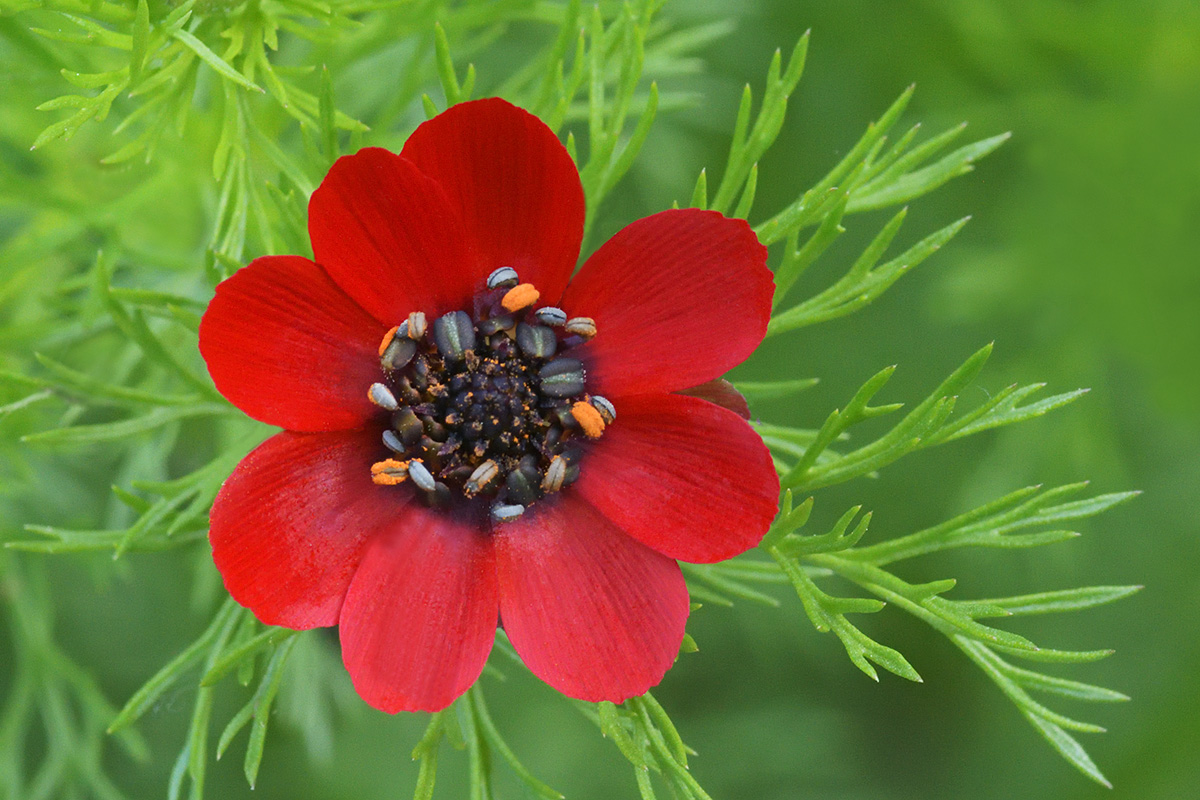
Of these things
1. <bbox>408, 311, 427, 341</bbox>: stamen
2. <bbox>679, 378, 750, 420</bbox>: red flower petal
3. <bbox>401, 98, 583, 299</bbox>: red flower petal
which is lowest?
<bbox>679, 378, 750, 420</bbox>: red flower petal

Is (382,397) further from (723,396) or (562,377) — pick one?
(723,396)

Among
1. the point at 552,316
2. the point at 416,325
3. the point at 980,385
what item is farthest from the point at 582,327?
the point at 980,385

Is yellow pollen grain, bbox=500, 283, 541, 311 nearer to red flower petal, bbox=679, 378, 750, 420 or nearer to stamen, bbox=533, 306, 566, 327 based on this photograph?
stamen, bbox=533, 306, 566, 327

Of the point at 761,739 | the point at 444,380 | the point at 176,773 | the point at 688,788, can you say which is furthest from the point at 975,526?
the point at 761,739

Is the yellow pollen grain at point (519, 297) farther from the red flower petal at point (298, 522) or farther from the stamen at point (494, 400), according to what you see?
the red flower petal at point (298, 522)

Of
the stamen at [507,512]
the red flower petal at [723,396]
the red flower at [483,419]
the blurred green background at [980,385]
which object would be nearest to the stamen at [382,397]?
the red flower at [483,419]

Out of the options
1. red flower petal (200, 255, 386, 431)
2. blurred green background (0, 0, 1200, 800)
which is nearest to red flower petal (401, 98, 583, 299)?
red flower petal (200, 255, 386, 431)

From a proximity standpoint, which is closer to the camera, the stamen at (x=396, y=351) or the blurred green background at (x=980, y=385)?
the stamen at (x=396, y=351)

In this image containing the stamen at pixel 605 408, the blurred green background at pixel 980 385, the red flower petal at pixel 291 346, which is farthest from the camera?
the blurred green background at pixel 980 385
